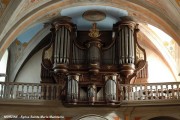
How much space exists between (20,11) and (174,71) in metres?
7.68

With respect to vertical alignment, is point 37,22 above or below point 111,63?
above

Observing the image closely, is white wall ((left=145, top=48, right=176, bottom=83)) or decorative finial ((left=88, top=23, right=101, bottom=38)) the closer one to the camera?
decorative finial ((left=88, top=23, right=101, bottom=38))

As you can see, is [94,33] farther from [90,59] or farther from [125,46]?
[125,46]

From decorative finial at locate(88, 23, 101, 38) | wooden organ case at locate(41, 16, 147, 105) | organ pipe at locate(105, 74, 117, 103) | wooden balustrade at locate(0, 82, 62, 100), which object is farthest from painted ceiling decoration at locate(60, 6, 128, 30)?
wooden balustrade at locate(0, 82, 62, 100)

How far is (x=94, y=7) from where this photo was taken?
55.5 ft

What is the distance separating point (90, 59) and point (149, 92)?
10.0ft

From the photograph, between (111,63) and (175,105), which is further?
(111,63)

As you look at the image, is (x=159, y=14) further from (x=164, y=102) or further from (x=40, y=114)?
(x=40, y=114)

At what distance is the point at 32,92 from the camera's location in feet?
50.7

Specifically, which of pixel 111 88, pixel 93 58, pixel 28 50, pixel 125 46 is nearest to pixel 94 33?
pixel 93 58

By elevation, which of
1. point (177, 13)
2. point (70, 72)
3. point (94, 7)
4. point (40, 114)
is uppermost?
point (94, 7)

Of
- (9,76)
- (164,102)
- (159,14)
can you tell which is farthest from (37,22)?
(164,102)

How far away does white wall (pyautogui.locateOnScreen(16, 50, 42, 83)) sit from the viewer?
18.0 m

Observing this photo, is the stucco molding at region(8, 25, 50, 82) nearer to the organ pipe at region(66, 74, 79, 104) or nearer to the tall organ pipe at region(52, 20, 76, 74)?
the tall organ pipe at region(52, 20, 76, 74)
